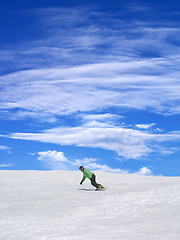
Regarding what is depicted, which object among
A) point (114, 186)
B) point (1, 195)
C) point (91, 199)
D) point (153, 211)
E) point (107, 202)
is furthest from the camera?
point (114, 186)

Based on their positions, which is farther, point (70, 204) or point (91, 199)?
point (91, 199)

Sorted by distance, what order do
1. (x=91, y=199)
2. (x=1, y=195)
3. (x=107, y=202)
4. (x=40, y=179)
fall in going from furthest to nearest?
1. (x=40, y=179)
2. (x=1, y=195)
3. (x=91, y=199)
4. (x=107, y=202)

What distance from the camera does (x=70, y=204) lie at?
1209 cm

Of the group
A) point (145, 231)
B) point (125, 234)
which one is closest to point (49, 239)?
point (125, 234)

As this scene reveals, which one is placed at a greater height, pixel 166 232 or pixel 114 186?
pixel 114 186

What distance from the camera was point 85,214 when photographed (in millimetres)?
10328

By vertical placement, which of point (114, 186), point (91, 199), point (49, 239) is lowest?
point (49, 239)

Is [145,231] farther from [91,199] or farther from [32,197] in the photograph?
[32,197]

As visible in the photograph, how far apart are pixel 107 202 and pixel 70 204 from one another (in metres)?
1.39

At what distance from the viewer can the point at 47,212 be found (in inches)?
429

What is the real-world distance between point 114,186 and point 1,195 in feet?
19.1

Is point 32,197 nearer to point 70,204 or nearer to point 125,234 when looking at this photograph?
point 70,204

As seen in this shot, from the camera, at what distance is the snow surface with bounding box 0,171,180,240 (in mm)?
7688

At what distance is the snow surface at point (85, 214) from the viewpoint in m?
7.69
